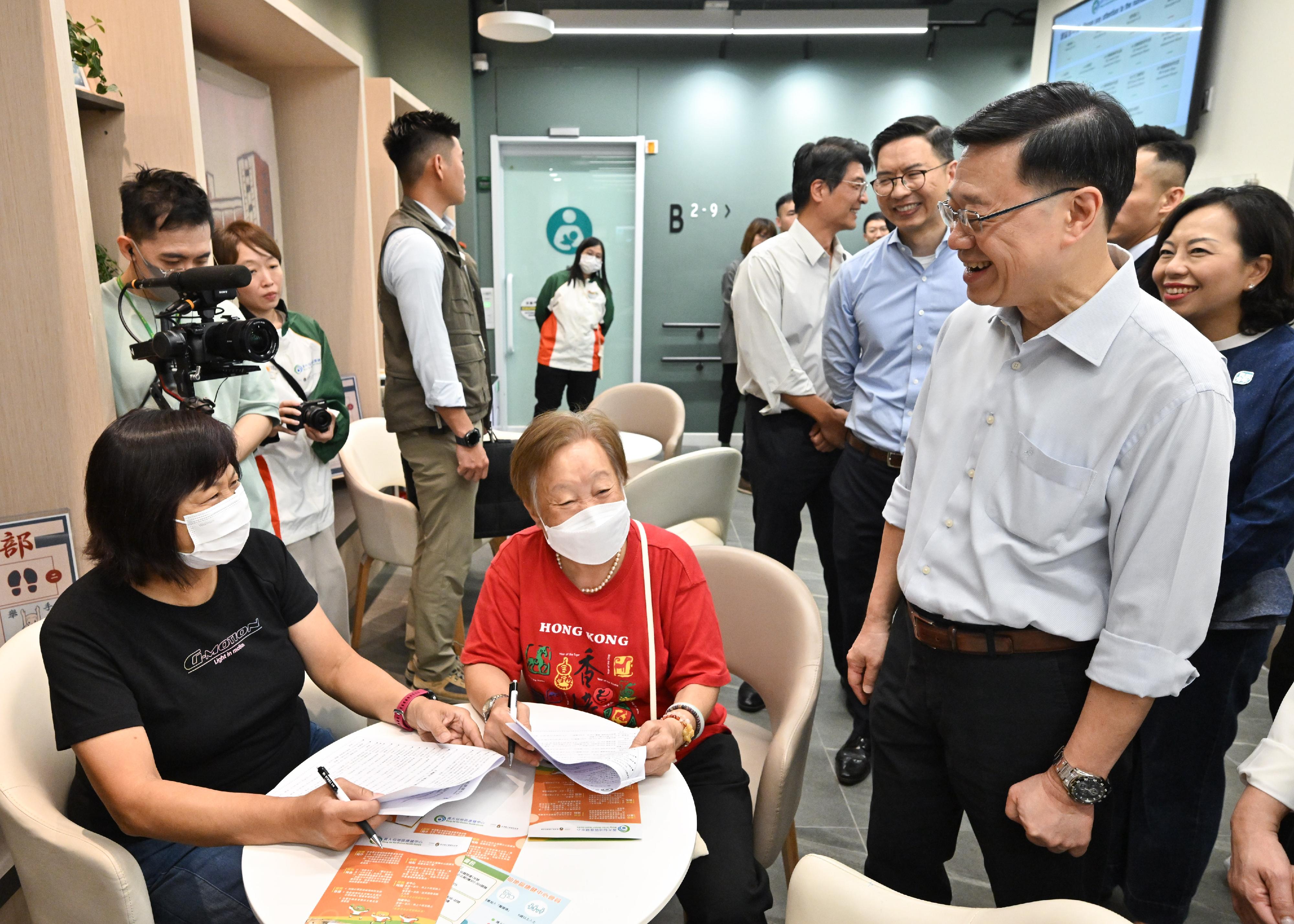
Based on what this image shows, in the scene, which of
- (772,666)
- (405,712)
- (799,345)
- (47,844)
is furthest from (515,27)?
(47,844)

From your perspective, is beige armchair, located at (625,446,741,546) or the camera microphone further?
beige armchair, located at (625,446,741,546)

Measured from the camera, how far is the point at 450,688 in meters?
2.91

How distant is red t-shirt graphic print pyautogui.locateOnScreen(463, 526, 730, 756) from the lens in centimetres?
150

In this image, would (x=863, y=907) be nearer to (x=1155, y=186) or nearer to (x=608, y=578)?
(x=608, y=578)

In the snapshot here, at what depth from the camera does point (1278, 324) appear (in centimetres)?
168

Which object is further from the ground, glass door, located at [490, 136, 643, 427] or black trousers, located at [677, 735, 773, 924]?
glass door, located at [490, 136, 643, 427]

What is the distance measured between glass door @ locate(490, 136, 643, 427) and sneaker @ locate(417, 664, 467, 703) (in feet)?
14.6

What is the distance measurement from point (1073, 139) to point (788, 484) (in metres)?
1.81

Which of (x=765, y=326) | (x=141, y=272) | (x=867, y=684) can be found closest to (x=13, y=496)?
(x=141, y=272)

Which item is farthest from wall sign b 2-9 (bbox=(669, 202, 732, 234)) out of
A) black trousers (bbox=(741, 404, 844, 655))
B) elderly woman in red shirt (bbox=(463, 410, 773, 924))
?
elderly woman in red shirt (bbox=(463, 410, 773, 924))

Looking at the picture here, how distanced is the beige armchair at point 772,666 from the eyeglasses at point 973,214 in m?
0.81

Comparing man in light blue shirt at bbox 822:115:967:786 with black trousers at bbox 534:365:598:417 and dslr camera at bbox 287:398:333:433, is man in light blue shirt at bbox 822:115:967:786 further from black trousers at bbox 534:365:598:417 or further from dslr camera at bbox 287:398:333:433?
black trousers at bbox 534:365:598:417

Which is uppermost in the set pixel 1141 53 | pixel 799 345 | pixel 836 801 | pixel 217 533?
pixel 1141 53

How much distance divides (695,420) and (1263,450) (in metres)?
5.72
